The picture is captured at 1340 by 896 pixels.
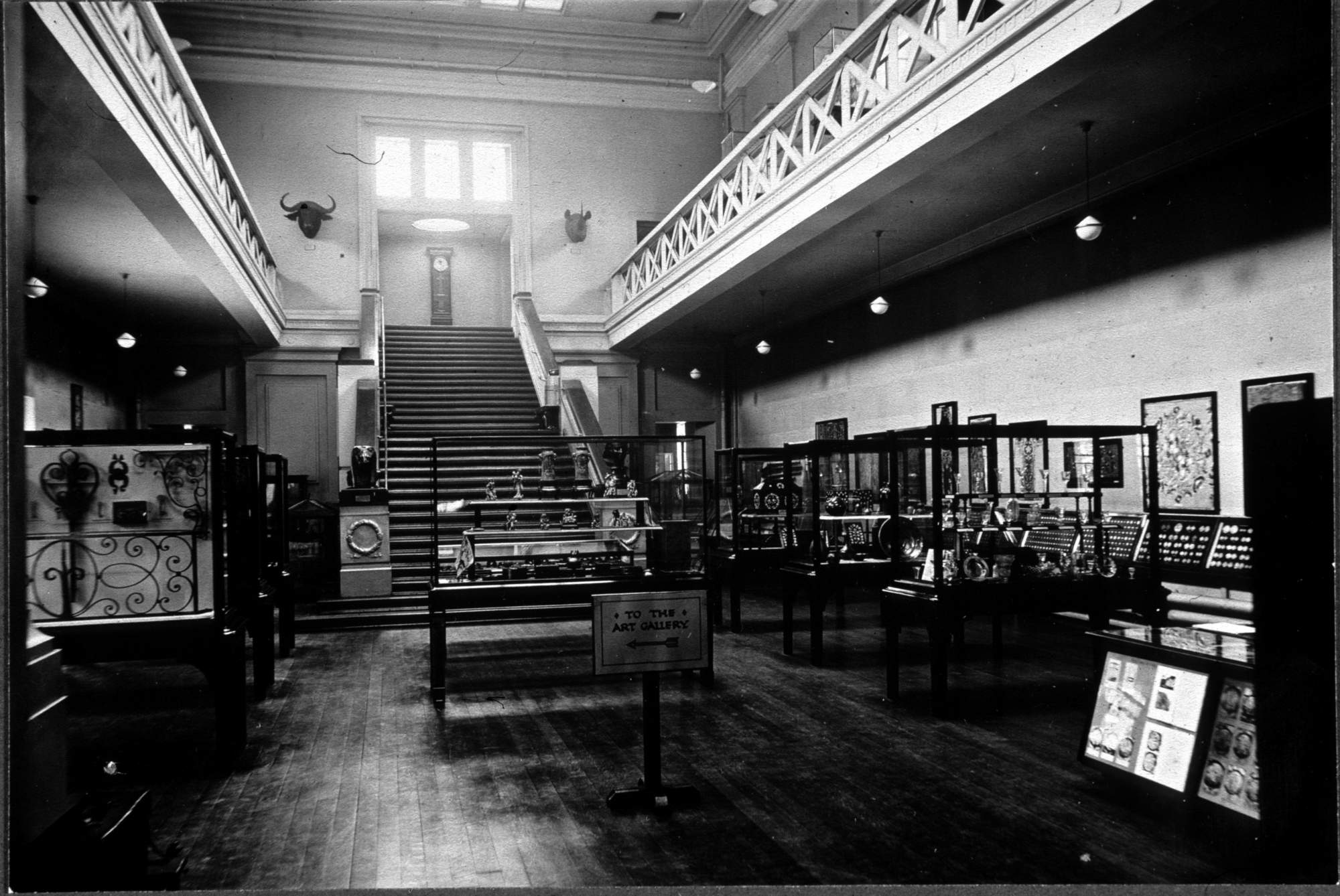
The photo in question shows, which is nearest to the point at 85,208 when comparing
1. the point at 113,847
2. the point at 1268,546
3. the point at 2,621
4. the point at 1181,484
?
the point at 2,621

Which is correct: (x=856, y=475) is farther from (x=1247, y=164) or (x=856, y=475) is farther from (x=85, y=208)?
(x=85, y=208)

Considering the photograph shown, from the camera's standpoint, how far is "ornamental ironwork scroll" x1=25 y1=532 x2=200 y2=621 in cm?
430

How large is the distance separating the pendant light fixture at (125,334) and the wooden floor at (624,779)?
2.98 meters

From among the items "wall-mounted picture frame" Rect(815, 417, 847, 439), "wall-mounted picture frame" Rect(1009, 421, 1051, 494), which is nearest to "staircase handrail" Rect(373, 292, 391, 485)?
"wall-mounted picture frame" Rect(815, 417, 847, 439)

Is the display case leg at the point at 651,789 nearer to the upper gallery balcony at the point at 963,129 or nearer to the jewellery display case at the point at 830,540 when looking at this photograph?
the jewellery display case at the point at 830,540

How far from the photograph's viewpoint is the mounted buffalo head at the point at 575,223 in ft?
26.2

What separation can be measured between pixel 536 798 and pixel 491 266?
17770 millimetres

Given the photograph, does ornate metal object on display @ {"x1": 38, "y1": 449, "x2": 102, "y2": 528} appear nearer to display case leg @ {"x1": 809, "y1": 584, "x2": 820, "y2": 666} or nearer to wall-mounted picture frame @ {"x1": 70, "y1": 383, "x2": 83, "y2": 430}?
wall-mounted picture frame @ {"x1": 70, "y1": 383, "x2": 83, "y2": 430}

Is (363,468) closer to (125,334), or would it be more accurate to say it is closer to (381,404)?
(125,334)

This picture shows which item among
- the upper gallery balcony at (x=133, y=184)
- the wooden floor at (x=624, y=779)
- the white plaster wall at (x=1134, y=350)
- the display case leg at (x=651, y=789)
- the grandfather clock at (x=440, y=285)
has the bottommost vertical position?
the wooden floor at (x=624, y=779)

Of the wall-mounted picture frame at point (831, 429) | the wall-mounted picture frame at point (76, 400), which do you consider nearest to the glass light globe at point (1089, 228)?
the wall-mounted picture frame at point (831, 429)

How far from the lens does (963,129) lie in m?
6.04

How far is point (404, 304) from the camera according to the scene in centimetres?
2027

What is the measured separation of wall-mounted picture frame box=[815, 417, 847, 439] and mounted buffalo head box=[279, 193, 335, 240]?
7.69 m
